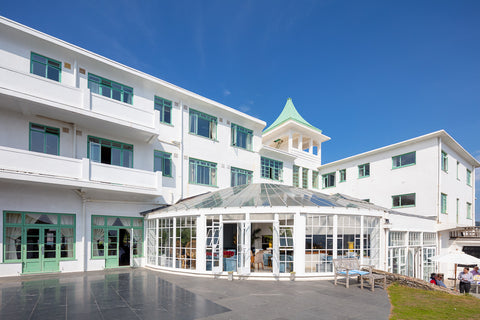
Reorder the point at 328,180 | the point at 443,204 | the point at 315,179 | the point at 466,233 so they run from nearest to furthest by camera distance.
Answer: the point at 443,204, the point at 466,233, the point at 315,179, the point at 328,180

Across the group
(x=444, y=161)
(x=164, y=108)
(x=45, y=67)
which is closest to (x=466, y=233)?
(x=444, y=161)

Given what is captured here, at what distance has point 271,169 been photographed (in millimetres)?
22406

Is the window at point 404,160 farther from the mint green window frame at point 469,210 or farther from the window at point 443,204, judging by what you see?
the mint green window frame at point 469,210

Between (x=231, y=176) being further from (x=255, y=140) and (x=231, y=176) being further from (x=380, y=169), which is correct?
(x=380, y=169)

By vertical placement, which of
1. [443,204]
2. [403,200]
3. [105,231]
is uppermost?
[403,200]

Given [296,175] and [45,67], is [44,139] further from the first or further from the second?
[296,175]

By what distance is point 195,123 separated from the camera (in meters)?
18.1

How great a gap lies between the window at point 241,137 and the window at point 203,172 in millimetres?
2518

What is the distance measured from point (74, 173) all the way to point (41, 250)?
355 centimetres

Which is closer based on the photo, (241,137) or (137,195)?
(137,195)

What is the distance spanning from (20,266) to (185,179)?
27.3 feet

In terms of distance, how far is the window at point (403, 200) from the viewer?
21.2m

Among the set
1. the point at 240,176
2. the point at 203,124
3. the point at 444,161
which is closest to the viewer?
the point at 203,124

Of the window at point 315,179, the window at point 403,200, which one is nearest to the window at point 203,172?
the window at point 315,179
